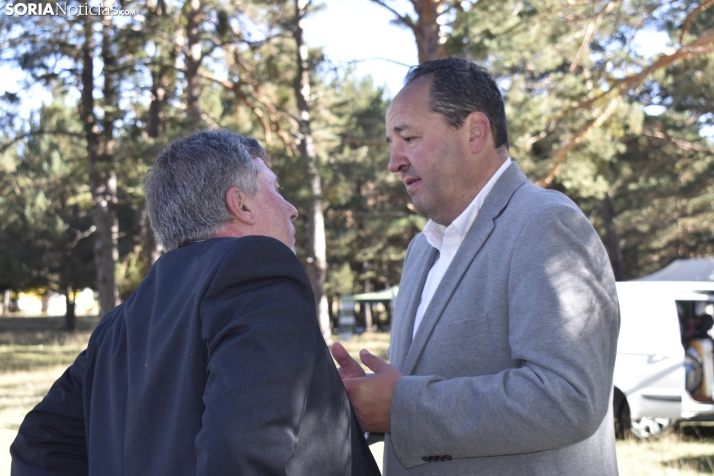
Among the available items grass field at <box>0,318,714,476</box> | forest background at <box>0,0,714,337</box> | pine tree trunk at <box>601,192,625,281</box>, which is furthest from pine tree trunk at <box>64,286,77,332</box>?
pine tree trunk at <box>601,192,625,281</box>

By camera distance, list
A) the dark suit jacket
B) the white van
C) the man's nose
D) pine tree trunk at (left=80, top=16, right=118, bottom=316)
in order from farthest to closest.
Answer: pine tree trunk at (left=80, top=16, right=118, bottom=316) < the white van < the man's nose < the dark suit jacket

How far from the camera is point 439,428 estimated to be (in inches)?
62.1

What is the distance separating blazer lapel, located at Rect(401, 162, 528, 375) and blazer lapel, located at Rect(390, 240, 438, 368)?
0.13m

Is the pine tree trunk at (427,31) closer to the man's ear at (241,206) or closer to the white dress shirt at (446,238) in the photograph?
the white dress shirt at (446,238)

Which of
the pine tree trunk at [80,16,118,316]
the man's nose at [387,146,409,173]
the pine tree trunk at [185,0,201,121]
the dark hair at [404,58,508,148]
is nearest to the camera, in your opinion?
Answer: the dark hair at [404,58,508,148]

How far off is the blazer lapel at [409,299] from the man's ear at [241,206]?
646 mm

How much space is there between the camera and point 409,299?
2131mm

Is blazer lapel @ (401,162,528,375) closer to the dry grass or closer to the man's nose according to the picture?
the man's nose

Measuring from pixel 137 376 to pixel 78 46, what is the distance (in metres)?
16.3

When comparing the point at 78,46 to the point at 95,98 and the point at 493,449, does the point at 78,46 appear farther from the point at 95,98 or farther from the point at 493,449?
the point at 493,449

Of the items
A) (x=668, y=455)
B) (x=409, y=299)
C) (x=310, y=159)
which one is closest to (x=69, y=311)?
Answer: (x=310, y=159)

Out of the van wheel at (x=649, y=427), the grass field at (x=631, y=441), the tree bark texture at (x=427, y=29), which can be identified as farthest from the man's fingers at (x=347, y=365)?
the tree bark texture at (x=427, y=29)

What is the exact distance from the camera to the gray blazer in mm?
1499

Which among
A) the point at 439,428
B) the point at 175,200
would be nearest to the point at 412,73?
the point at 175,200
